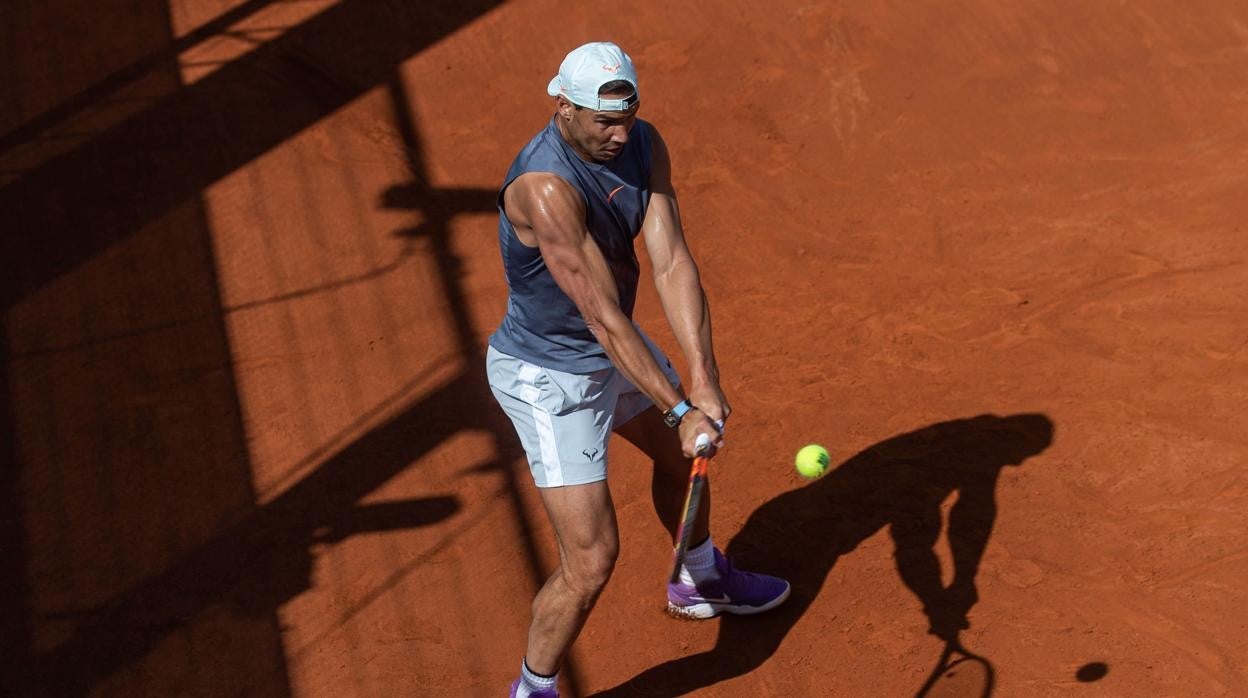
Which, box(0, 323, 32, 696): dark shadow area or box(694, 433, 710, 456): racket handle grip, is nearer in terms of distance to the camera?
box(694, 433, 710, 456): racket handle grip

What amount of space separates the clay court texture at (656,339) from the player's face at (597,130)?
2170 mm

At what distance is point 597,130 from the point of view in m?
4.17

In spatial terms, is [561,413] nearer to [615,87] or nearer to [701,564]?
[701,564]

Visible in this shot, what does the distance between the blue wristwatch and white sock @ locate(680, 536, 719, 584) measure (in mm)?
1118

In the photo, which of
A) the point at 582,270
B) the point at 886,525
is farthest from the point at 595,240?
the point at 886,525

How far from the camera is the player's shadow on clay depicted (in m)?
5.26

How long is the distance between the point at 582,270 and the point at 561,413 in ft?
1.96

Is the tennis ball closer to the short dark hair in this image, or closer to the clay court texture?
the clay court texture

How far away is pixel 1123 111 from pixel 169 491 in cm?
621

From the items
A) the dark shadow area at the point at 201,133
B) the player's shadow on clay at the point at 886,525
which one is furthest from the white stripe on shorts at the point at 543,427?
the dark shadow area at the point at 201,133

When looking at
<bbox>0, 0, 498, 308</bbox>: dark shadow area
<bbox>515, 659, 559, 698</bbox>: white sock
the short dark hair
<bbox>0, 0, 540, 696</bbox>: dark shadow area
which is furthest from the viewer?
<bbox>0, 0, 498, 308</bbox>: dark shadow area

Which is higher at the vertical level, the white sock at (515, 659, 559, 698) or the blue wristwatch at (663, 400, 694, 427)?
the blue wristwatch at (663, 400, 694, 427)

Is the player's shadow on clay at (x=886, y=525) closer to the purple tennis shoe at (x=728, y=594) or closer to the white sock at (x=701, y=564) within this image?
the purple tennis shoe at (x=728, y=594)

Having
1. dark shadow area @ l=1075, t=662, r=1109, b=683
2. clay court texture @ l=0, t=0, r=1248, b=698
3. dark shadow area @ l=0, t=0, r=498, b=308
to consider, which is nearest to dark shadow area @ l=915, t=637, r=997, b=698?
clay court texture @ l=0, t=0, r=1248, b=698
